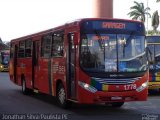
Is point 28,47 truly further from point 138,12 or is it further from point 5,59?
point 138,12

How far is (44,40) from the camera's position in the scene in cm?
1834

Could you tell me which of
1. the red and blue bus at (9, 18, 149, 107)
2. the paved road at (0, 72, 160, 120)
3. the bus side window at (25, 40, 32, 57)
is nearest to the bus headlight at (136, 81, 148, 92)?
the red and blue bus at (9, 18, 149, 107)

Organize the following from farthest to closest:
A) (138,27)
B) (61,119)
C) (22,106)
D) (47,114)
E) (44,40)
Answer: (44,40)
(22,106)
(138,27)
(47,114)
(61,119)

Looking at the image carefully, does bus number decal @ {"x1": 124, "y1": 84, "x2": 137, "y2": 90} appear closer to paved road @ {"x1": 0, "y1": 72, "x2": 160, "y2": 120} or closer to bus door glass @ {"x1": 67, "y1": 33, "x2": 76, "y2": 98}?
paved road @ {"x1": 0, "y1": 72, "x2": 160, "y2": 120}

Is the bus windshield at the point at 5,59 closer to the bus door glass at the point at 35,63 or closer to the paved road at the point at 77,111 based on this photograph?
the bus door glass at the point at 35,63

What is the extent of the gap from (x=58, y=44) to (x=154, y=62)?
622 centimetres

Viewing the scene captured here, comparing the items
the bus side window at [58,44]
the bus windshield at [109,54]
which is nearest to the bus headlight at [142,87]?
the bus windshield at [109,54]

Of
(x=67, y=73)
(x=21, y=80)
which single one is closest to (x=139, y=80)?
(x=67, y=73)

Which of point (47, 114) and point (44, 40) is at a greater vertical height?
point (44, 40)

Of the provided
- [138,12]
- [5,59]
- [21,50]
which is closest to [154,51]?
[21,50]

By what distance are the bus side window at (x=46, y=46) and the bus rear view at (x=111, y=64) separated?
10.6 ft

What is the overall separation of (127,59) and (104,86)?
113 cm

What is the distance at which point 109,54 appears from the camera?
14516 millimetres

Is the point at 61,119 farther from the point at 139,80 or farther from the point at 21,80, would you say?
the point at 21,80
